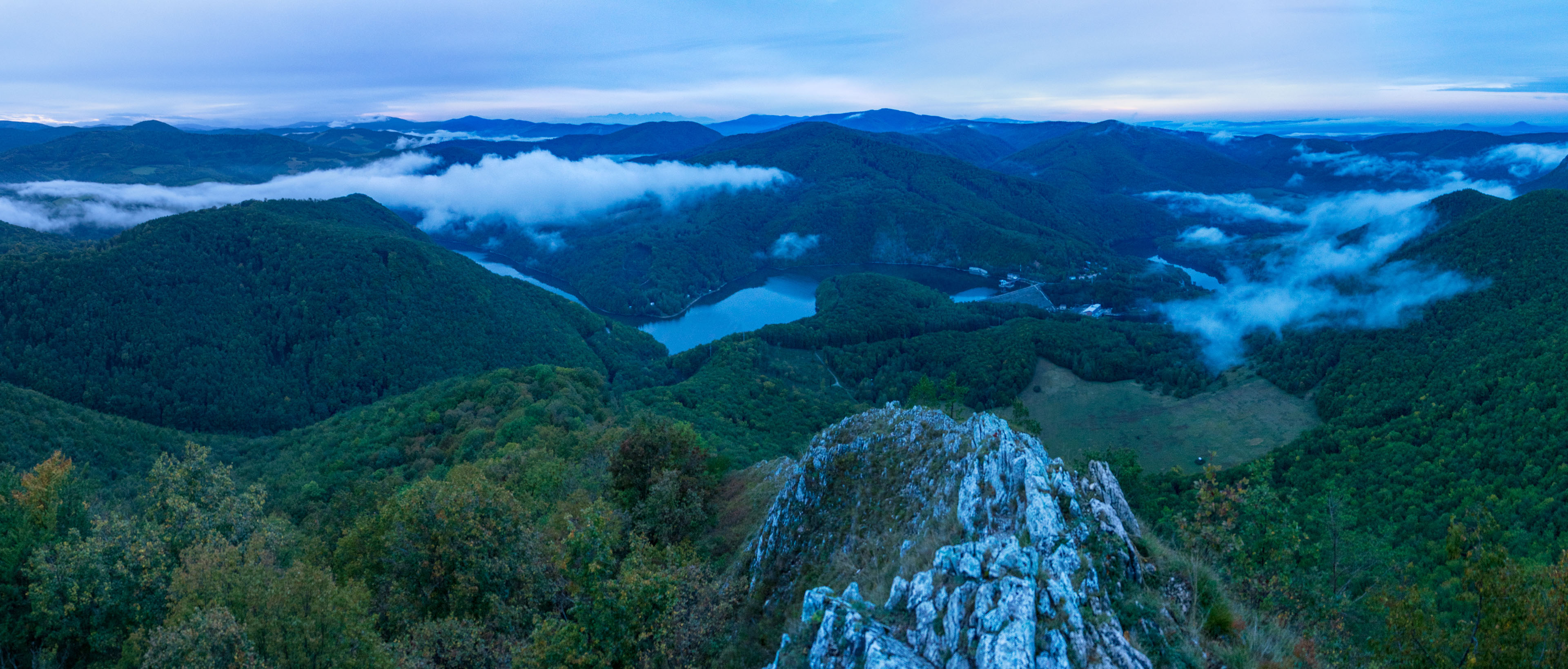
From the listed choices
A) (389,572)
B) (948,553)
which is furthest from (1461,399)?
(389,572)

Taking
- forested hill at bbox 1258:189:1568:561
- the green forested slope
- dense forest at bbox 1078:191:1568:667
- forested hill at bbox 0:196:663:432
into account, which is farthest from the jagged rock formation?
forested hill at bbox 0:196:663:432

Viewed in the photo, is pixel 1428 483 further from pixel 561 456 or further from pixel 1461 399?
pixel 561 456

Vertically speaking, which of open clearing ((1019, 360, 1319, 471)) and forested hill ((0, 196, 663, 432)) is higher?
forested hill ((0, 196, 663, 432))

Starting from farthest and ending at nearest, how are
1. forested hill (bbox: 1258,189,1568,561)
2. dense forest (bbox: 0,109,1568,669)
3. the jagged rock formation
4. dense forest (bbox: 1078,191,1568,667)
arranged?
forested hill (bbox: 1258,189,1568,561), dense forest (bbox: 0,109,1568,669), dense forest (bbox: 1078,191,1568,667), the jagged rock formation

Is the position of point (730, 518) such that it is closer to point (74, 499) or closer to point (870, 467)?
point (870, 467)

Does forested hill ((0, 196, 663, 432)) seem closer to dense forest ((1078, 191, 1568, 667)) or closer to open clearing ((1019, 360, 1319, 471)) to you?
open clearing ((1019, 360, 1319, 471))

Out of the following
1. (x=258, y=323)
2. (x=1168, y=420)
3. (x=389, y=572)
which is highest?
(x=389, y=572)
